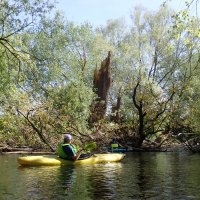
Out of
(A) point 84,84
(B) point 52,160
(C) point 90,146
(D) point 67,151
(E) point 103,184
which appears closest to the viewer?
(E) point 103,184

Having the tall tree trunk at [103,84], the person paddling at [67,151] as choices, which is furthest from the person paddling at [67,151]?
the tall tree trunk at [103,84]

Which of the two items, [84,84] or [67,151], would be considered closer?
[67,151]

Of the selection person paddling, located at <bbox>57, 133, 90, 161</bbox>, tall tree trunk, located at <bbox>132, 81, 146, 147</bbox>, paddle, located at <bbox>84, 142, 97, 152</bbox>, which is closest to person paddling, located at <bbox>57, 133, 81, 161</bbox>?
person paddling, located at <bbox>57, 133, 90, 161</bbox>

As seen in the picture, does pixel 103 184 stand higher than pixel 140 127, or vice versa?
pixel 140 127

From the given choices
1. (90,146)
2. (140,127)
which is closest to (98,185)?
(90,146)

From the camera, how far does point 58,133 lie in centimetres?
2092

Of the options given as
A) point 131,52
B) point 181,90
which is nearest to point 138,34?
point 131,52

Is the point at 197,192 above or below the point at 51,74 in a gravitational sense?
below

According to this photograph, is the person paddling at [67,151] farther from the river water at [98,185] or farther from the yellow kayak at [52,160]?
the river water at [98,185]

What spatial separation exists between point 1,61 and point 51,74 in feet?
13.5

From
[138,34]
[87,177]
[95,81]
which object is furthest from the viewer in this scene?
[138,34]

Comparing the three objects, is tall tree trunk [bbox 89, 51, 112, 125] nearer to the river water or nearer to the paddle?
the paddle

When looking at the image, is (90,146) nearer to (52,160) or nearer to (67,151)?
(67,151)

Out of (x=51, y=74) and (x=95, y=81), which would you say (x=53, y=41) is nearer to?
(x=95, y=81)
